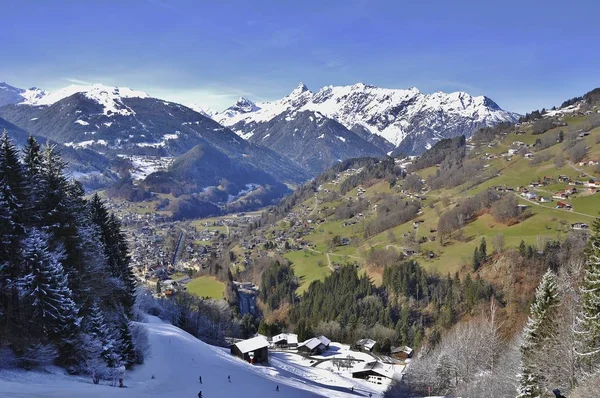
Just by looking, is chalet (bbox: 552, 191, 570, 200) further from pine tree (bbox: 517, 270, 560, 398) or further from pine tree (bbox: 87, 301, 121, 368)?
pine tree (bbox: 87, 301, 121, 368)

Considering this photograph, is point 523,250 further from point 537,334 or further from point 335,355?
point 537,334

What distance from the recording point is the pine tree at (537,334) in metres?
31.9

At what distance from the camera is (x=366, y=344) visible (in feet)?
298

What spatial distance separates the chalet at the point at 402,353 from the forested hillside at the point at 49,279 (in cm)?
6421

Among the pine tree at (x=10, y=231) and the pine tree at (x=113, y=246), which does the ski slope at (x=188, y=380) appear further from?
the pine tree at (x=113, y=246)

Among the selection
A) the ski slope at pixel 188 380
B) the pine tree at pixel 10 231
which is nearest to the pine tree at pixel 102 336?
the ski slope at pixel 188 380

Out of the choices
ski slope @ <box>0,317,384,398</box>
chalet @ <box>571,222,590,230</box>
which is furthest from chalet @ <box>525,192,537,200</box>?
ski slope @ <box>0,317,384,398</box>

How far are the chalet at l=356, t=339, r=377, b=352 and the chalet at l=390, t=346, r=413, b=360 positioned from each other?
4462 millimetres

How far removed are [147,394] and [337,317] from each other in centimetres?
8698

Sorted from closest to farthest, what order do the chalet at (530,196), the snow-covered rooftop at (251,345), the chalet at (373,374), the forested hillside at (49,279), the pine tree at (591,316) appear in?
the forested hillside at (49,279) < the pine tree at (591,316) < the snow-covered rooftop at (251,345) < the chalet at (373,374) < the chalet at (530,196)

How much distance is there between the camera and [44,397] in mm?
20859

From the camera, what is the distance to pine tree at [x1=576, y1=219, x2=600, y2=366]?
2725 centimetres

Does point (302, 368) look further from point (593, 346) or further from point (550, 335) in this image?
point (593, 346)

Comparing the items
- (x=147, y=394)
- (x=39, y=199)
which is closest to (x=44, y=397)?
(x=147, y=394)
